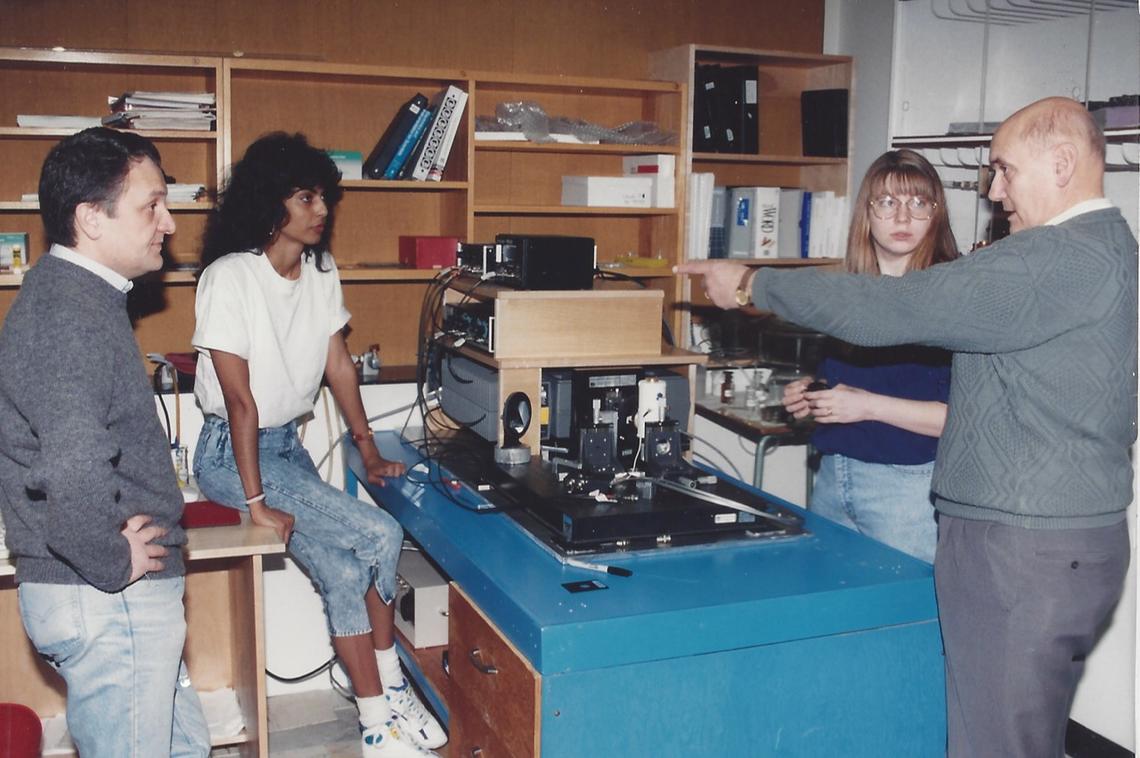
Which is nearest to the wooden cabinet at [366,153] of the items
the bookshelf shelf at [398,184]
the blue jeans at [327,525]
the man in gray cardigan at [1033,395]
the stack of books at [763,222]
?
the bookshelf shelf at [398,184]

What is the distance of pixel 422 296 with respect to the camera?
3.79 m

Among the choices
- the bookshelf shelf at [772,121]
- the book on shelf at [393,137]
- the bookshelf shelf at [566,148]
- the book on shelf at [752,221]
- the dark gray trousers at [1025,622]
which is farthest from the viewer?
the book on shelf at [752,221]

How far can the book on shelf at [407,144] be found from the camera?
3418mm

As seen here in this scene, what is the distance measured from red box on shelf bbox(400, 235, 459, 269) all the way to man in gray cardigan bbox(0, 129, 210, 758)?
1.62 meters

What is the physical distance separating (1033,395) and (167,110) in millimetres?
2541

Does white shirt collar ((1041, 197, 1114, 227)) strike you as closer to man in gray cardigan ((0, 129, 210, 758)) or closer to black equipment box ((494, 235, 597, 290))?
black equipment box ((494, 235, 597, 290))

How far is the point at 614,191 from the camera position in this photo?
373 centimetres

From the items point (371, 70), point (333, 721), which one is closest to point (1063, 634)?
point (333, 721)

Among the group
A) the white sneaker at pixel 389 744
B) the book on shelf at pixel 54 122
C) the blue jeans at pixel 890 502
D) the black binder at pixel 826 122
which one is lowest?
the white sneaker at pixel 389 744

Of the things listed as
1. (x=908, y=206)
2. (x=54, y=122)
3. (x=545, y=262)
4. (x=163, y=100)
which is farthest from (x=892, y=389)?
(x=54, y=122)

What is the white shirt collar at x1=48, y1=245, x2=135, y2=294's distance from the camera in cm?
177

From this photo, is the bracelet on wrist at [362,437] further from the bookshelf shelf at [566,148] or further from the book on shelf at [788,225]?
the book on shelf at [788,225]

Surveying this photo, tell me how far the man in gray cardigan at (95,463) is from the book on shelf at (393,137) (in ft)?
5.09

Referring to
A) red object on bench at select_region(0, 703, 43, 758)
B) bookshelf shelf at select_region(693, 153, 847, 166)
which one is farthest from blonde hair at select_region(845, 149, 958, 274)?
red object on bench at select_region(0, 703, 43, 758)
